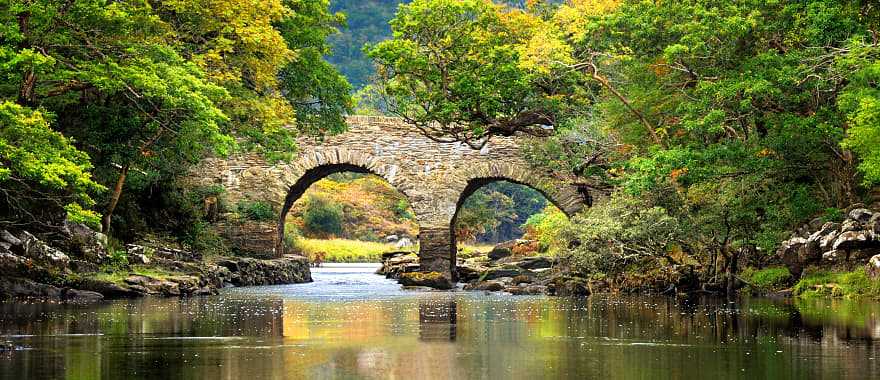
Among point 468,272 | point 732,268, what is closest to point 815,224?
point 732,268

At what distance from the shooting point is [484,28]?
120 ft

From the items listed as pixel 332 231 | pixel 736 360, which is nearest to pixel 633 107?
pixel 736 360

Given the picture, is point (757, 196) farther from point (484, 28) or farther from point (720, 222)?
point (484, 28)

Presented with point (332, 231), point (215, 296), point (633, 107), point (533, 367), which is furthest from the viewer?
point (332, 231)

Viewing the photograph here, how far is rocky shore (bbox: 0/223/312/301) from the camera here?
2259cm

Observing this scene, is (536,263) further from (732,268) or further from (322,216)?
(322,216)

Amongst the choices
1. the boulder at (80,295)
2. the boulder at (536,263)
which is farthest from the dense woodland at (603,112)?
the boulder at (536,263)

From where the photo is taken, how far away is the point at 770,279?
24.3 m

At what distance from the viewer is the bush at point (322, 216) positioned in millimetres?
64875

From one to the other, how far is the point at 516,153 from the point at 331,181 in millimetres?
34934

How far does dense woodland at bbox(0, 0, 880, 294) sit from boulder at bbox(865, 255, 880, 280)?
5.35 feet

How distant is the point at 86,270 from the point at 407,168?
46.4 feet

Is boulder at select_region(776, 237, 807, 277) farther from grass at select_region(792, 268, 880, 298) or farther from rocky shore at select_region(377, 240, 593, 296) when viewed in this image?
rocky shore at select_region(377, 240, 593, 296)

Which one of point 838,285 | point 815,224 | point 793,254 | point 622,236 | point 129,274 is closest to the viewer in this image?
point 838,285
